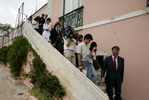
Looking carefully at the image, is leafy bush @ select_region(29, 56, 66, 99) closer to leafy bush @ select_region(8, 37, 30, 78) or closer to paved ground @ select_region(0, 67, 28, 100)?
paved ground @ select_region(0, 67, 28, 100)

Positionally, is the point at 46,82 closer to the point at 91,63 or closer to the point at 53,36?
the point at 91,63

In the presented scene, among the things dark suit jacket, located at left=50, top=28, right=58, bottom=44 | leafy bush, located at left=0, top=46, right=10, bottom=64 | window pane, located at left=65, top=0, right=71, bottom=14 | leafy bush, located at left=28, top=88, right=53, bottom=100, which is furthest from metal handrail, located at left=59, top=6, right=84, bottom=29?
leafy bush, located at left=0, top=46, right=10, bottom=64

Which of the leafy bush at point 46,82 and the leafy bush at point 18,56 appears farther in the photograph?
the leafy bush at point 18,56

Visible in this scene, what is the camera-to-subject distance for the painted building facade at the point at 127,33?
3508 mm

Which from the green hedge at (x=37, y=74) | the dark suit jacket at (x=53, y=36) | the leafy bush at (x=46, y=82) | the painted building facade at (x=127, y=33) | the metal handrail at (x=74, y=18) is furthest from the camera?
the metal handrail at (x=74, y=18)

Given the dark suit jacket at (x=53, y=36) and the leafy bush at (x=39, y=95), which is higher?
the dark suit jacket at (x=53, y=36)

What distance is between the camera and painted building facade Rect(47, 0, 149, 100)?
3.51 m

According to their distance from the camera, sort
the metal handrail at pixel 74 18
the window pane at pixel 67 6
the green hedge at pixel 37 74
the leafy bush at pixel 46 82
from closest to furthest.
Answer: the leafy bush at pixel 46 82, the green hedge at pixel 37 74, the metal handrail at pixel 74 18, the window pane at pixel 67 6

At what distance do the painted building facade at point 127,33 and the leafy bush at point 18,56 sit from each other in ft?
10.0

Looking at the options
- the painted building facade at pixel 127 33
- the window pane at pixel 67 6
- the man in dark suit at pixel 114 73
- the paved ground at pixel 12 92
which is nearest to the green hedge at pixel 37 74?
the paved ground at pixel 12 92

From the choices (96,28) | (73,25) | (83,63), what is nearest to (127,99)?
(83,63)

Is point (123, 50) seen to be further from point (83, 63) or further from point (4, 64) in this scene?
point (4, 64)

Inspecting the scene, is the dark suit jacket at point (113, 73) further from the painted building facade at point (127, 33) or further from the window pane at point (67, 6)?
the window pane at point (67, 6)

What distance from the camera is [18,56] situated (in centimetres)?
537
